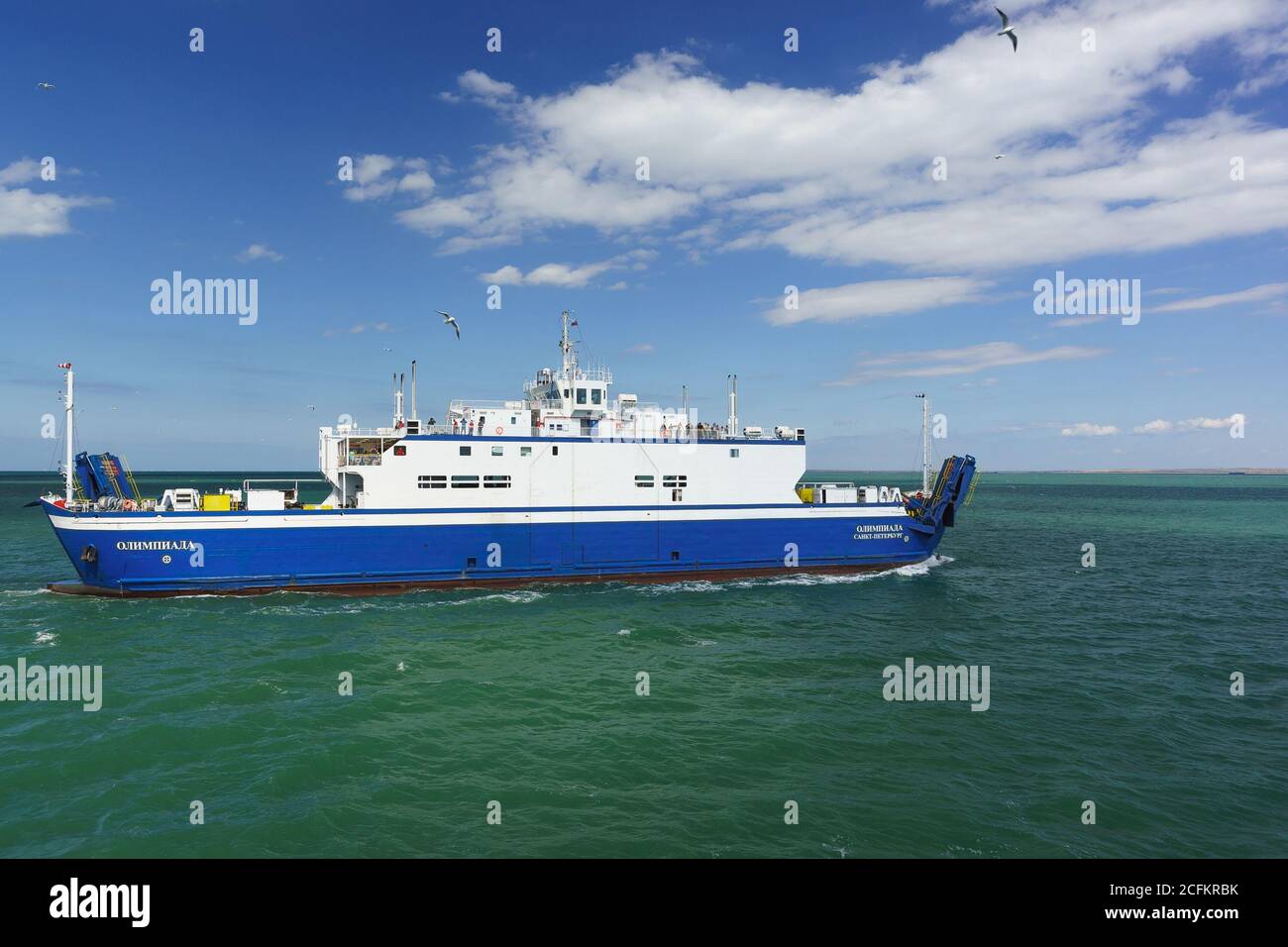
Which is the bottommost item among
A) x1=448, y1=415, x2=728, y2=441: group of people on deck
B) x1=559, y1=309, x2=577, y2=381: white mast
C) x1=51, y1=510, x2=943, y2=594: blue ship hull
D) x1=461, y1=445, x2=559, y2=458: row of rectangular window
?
x1=51, y1=510, x2=943, y2=594: blue ship hull

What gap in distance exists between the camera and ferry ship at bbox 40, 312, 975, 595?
2369cm

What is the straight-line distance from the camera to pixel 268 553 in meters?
24.1

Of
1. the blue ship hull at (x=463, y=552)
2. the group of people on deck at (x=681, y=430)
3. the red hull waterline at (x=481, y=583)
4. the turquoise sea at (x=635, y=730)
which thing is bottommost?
the turquoise sea at (x=635, y=730)

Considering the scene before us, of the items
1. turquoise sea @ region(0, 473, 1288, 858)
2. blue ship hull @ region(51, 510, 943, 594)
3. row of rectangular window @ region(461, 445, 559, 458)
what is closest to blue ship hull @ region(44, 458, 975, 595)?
blue ship hull @ region(51, 510, 943, 594)

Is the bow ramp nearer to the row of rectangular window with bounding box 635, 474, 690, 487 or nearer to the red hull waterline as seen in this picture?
the red hull waterline

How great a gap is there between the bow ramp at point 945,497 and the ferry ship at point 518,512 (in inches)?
3.8

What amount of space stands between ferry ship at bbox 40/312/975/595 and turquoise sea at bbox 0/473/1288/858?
165 cm

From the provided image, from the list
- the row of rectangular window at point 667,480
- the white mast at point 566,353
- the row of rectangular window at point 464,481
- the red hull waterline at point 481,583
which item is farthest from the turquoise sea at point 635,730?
the white mast at point 566,353

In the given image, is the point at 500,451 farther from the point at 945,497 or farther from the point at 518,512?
the point at 945,497

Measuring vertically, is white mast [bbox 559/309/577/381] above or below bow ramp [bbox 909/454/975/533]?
above

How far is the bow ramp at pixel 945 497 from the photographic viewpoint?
1235 inches

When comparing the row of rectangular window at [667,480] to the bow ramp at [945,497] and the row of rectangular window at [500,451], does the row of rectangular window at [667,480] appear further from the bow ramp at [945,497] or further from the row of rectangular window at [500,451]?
the bow ramp at [945,497]

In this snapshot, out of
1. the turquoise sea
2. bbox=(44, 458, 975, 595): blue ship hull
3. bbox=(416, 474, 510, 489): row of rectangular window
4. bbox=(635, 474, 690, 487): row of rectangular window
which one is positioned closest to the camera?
the turquoise sea
